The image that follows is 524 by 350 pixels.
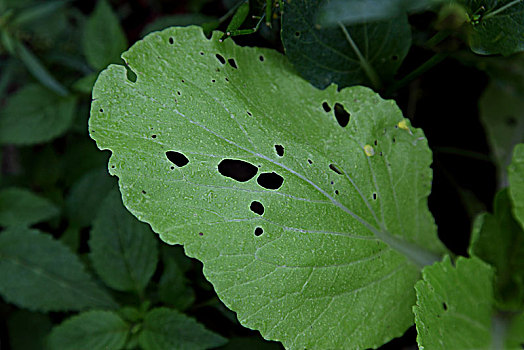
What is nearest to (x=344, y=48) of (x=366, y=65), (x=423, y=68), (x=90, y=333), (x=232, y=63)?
(x=366, y=65)

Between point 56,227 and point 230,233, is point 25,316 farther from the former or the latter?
point 230,233

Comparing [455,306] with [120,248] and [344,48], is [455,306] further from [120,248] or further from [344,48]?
[120,248]

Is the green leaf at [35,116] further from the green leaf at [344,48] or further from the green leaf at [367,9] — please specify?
the green leaf at [367,9]

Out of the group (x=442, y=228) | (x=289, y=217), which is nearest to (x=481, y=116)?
(x=442, y=228)

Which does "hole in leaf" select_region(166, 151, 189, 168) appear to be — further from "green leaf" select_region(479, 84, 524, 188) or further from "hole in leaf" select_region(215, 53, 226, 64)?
"green leaf" select_region(479, 84, 524, 188)

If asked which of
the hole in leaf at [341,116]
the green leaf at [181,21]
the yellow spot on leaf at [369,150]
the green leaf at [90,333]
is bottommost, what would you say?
the green leaf at [90,333]

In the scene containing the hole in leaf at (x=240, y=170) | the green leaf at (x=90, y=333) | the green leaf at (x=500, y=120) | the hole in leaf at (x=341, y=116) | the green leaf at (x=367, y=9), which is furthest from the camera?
the green leaf at (x=500, y=120)

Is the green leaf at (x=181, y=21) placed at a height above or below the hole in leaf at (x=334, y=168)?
above

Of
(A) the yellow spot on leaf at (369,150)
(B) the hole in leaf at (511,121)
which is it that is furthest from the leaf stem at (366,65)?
(B) the hole in leaf at (511,121)
